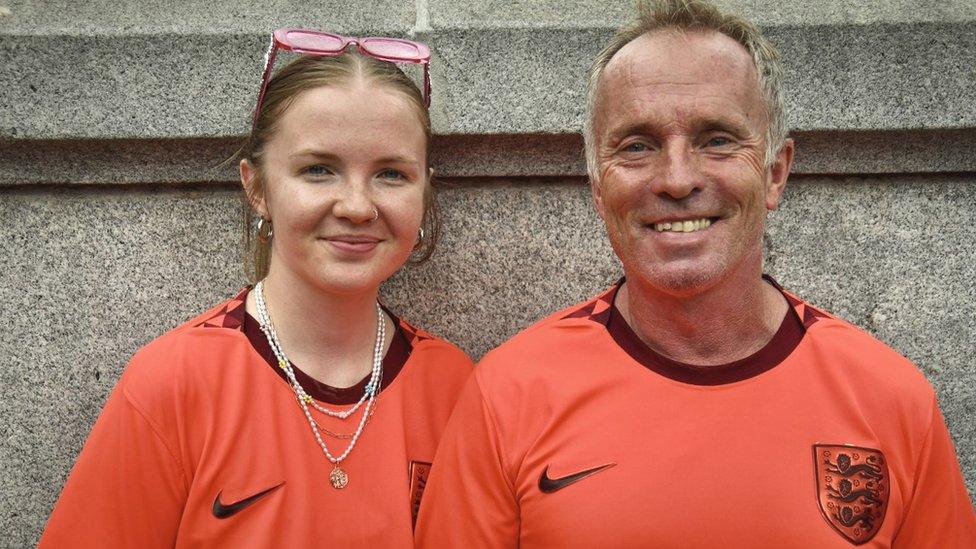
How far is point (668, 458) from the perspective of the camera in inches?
83.7

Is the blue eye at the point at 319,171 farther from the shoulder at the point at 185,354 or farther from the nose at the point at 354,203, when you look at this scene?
the shoulder at the point at 185,354

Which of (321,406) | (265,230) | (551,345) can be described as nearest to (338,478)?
(321,406)

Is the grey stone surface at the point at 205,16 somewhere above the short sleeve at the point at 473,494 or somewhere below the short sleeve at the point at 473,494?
above

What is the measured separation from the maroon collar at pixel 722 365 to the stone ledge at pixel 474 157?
0.99 m

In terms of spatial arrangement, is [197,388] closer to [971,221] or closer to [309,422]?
[309,422]

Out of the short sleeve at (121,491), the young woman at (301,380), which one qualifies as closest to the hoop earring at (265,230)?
the young woman at (301,380)

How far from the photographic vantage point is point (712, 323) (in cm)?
232

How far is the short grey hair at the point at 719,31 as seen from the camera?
227cm

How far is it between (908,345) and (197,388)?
103 inches

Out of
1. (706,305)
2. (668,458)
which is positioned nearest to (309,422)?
(668,458)

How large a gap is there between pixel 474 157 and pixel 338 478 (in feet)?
4.39

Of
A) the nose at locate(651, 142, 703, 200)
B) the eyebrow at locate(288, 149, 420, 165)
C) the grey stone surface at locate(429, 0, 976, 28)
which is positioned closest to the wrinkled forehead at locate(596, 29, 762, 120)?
the nose at locate(651, 142, 703, 200)

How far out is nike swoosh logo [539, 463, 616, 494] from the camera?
2152 mm

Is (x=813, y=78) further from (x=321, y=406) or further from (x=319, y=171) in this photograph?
(x=321, y=406)
